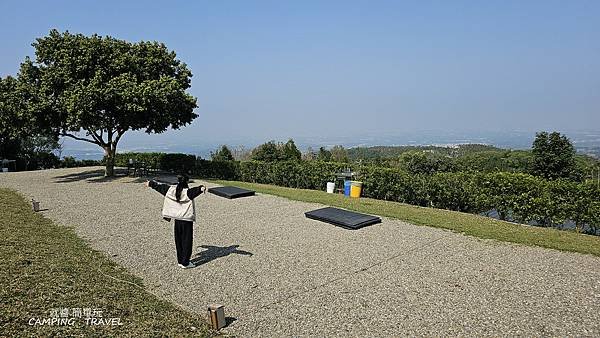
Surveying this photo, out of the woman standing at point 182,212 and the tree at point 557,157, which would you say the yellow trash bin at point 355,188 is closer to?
the woman standing at point 182,212

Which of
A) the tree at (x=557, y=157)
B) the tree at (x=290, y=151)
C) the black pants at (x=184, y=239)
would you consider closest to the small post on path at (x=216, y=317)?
the black pants at (x=184, y=239)

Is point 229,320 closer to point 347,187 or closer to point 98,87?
point 347,187

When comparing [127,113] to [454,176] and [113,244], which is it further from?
[454,176]

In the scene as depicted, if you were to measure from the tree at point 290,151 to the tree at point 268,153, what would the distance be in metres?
0.31

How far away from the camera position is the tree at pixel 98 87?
13.9 meters

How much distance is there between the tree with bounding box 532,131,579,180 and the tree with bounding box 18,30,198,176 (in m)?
15.5

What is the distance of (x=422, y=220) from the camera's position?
879 centimetres

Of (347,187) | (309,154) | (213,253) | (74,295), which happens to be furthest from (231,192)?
(309,154)

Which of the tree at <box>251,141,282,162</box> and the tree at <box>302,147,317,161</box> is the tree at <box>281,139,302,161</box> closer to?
the tree at <box>251,141,282,162</box>

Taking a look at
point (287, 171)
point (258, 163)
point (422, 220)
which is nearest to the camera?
point (422, 220)

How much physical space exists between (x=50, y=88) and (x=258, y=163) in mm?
8729

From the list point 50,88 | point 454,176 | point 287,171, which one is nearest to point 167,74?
point 50,88

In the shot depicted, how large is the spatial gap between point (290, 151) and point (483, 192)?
15164 millimetres

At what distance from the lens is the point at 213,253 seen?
6.41m
